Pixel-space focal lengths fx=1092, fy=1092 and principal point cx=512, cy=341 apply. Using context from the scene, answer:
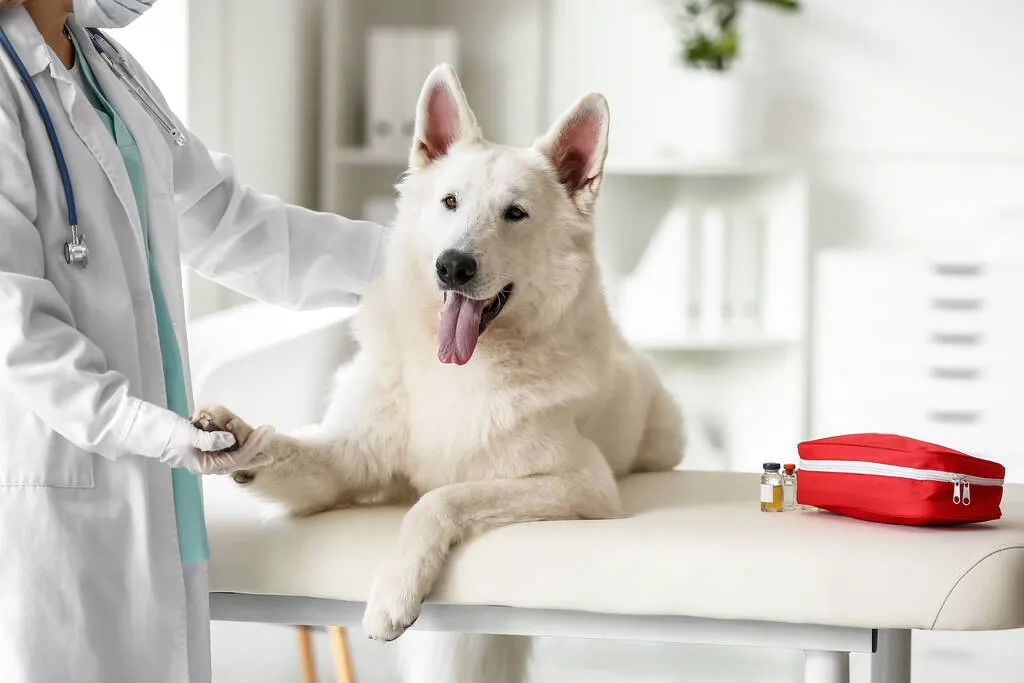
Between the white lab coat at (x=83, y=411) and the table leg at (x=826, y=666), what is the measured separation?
77 centimetres

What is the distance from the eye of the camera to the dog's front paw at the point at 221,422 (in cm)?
119

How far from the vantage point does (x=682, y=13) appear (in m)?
4.11

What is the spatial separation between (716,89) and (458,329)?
2724 mm

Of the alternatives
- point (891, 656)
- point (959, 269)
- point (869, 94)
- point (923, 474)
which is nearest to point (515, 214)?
point (923, 474)

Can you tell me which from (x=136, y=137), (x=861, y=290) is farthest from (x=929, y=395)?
(x=136, y=137)

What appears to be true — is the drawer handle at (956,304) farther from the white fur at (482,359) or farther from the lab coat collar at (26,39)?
the lab coat collar at (26,39)

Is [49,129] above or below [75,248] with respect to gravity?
above

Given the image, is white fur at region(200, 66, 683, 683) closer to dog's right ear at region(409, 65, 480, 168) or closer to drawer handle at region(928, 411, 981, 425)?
dog's right ear at region(409, 65, 480, 168)

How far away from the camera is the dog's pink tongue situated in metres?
1.48

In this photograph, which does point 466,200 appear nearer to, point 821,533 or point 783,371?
point 821,533

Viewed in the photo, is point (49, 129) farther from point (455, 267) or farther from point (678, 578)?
point (678, 578)

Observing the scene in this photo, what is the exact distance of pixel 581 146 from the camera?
159cm

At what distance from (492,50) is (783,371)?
1.66 m

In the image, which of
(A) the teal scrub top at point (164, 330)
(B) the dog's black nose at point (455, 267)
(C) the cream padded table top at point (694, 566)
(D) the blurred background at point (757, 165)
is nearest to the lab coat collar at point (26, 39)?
(A) the teal scrub top at point (164, 330)
